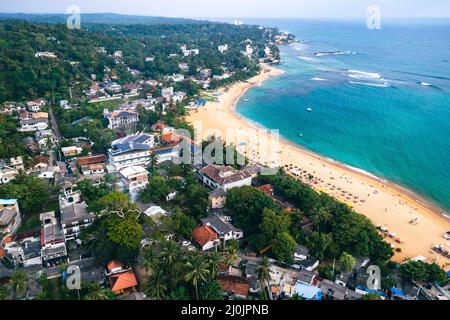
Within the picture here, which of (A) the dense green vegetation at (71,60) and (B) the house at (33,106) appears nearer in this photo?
(B) the house at (33,106)

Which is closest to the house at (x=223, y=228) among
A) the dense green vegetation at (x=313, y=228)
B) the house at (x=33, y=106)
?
the dense green vegetation at (x=313, y=228)

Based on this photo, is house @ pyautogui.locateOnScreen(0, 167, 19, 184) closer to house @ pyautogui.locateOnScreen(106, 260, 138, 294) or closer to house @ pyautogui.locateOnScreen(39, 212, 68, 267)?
house @ pyautogui.locateOnScreen(39, 212, 68, 267)

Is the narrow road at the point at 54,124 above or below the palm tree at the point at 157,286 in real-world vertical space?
above

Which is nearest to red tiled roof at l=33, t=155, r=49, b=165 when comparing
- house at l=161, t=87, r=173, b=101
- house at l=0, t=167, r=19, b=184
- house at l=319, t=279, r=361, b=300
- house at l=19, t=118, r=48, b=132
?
house at l=0, t=167, r=19, b=184

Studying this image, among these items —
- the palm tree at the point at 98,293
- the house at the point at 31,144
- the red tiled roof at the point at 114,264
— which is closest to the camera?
the palm tree at the point at 98,293

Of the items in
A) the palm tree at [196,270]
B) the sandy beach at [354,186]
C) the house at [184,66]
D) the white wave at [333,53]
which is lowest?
the sandy beach at [354,186]

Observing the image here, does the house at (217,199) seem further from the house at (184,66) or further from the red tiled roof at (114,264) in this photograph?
the house at (184,66)
